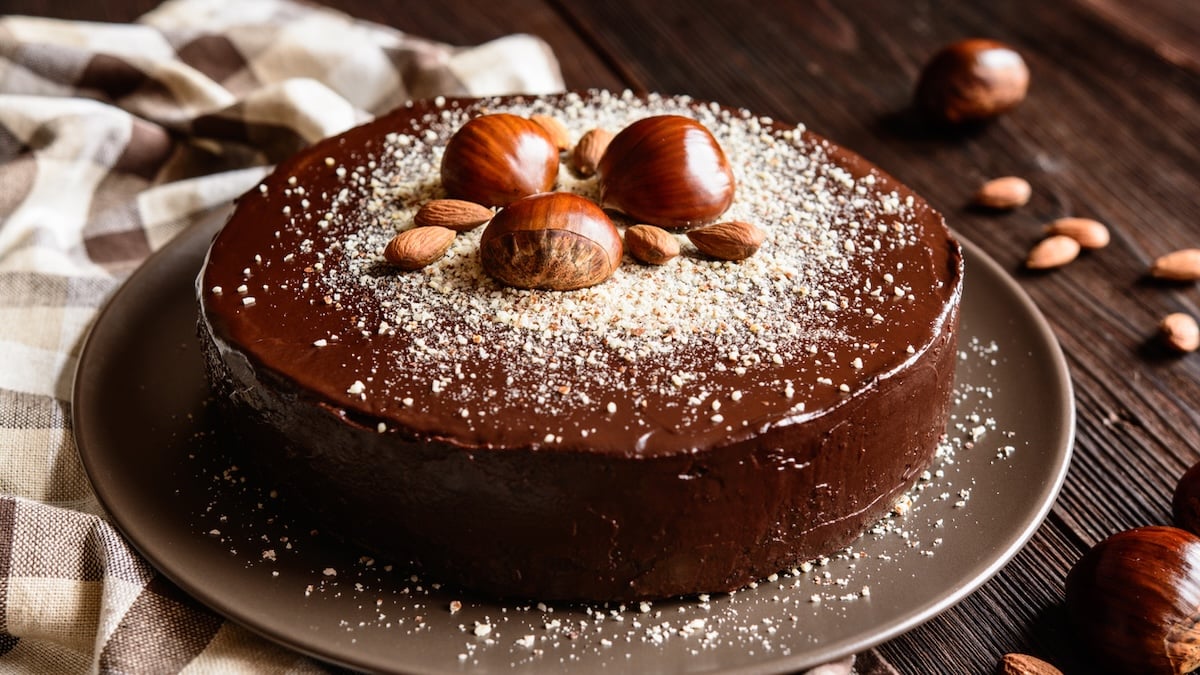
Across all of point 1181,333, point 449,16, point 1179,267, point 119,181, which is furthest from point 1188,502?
point 449,16

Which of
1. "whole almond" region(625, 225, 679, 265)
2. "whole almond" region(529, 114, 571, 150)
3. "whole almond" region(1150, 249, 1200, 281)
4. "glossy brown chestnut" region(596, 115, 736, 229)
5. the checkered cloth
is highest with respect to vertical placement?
"glossy brown chestnut" region(596, 115, 736, 229)

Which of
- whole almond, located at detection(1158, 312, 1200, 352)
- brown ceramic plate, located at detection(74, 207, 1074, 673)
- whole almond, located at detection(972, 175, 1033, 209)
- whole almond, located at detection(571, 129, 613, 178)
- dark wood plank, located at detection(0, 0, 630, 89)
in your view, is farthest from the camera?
dark wood plank, located at detection(0, 0, 630, 89)

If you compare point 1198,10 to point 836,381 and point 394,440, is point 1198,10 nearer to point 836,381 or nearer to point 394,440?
point 836,381

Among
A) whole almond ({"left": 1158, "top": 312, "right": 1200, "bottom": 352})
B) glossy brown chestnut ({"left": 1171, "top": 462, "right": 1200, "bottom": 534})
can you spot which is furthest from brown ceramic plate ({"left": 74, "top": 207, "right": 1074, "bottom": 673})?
whole almond ({"left": 1158, "top": 312, "right": 1200, "bottom": 352})

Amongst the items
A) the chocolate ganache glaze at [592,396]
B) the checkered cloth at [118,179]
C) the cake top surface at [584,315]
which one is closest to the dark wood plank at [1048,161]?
the chocolate ganache glaze at [592,396]

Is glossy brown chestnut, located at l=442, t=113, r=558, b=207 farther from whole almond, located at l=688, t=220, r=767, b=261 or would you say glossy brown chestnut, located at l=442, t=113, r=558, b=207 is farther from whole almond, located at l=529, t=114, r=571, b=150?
whole almond, located at l=688, t=220, r=767, b=261

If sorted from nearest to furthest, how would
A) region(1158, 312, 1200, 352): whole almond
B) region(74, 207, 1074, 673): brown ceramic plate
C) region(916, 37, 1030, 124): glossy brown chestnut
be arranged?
region(74, 207, 1074, 673): brown ceramic plate < region(1158, 312, 1200, 352): whole almond < region(916, 37, 1030, 124): glossy brown chestnut
